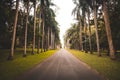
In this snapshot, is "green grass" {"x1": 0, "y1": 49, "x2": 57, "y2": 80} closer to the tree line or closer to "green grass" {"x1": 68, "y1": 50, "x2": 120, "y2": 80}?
the tree line

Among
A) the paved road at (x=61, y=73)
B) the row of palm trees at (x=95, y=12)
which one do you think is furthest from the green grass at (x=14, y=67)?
the row of palm trees at (x=95, y=12)

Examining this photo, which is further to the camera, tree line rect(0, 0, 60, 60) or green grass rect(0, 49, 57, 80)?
tree line rect(0, 0, 60, 60)

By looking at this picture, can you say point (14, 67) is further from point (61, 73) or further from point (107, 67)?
point (107, 67)

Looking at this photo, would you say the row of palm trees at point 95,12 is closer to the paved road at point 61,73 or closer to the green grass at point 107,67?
the green grass at point 107,67

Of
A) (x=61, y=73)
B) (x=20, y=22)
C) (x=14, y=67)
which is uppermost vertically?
(x=20, y=22)

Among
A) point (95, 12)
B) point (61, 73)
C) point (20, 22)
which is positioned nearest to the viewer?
point (61, 73)

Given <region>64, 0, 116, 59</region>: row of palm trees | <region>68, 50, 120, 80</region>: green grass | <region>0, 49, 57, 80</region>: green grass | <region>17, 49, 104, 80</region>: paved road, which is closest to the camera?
<region>17, 49, 104, 80</region>: paved road

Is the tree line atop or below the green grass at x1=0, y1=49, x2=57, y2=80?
atop

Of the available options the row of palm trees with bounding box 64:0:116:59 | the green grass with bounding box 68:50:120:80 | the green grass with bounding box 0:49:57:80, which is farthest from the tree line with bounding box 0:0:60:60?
the green grass with bounding box 68:50:120:80

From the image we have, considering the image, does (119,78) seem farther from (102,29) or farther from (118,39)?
(102,29)

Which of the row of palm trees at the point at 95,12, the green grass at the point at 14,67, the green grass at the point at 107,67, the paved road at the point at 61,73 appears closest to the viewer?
Result: the paved road at the point at 61,73

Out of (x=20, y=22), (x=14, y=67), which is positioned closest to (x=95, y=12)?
(x=20, y=22)

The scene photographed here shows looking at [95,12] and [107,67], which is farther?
[95,12]

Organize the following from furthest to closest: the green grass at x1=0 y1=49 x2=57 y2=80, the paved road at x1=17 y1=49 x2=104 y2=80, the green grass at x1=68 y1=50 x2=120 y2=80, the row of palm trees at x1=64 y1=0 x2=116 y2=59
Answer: the row of palm trees at x1=64 y1=0 x2=116 y2=59
the green grass at x1=0 y1=49 x2=57 y2=80
the green grass at x1=68 y1=50 x2=120 y2=80
the paved road at x1=17 y1=49 x2=104 y2=80
